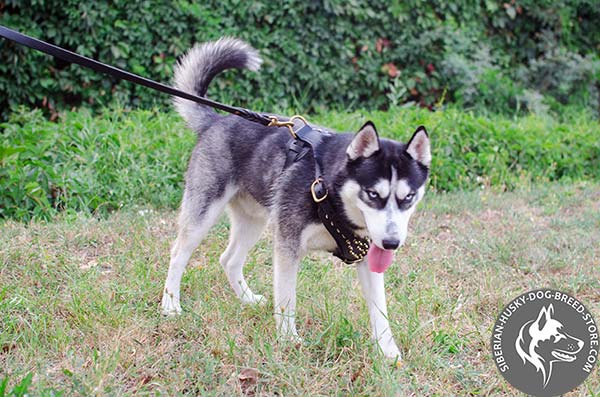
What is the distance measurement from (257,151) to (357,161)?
86cm

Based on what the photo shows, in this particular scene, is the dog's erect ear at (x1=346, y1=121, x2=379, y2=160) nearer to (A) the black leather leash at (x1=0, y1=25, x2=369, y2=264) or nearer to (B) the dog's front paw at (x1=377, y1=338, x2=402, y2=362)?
(A) the black leather leash at (x1=0, y1=25, x2=369, y2=264)

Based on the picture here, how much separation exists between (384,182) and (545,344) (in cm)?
113

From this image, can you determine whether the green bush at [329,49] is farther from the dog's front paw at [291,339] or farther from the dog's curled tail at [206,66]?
the dog's front paw at [291,339]

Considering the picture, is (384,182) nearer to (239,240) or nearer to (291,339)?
(291,339)

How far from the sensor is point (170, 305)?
3.72 metres

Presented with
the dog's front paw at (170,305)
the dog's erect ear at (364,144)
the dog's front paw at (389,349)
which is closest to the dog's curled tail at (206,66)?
the dog's front paw at (170,305)

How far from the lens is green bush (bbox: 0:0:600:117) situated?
25.0 feet

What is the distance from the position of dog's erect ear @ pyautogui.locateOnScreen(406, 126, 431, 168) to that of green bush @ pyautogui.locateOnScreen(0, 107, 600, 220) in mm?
3097

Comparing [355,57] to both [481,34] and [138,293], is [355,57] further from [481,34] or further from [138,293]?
[138,293]

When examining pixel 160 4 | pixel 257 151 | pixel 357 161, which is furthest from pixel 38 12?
pixel 357 161

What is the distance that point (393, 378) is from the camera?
9.75ft

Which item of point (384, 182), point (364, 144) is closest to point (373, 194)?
point (384, 182)

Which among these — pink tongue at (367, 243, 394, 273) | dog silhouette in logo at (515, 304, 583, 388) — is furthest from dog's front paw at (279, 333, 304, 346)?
dog silhouette in logo at (515, 304, 583, 388)

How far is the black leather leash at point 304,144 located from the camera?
10.0 ft
